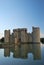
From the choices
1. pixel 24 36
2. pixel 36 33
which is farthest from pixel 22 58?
pixel 24 36

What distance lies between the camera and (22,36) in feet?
139

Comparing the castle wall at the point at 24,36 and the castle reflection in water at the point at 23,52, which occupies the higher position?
the castle wall at the point at 24,36

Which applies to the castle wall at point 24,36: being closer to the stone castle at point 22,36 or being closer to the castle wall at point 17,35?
the stone castle at point 22,36

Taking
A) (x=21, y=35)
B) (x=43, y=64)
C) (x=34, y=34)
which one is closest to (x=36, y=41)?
(x=34, y=34)

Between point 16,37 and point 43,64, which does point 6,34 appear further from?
point 43,64

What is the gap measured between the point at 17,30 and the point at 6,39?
3890 millimetres

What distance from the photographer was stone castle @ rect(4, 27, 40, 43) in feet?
132

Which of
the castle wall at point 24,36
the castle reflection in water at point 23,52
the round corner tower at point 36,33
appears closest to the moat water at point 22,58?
the castle reflection in water at point 23,52

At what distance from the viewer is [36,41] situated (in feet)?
133

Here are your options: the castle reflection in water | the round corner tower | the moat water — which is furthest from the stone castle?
the moat water

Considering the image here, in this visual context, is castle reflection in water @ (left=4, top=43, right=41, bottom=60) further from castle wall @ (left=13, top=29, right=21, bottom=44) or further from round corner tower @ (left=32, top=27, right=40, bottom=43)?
castle wall @ (left=13, top=29, right=21, bottom=44)

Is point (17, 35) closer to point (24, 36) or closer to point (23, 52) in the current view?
point (24, 36)

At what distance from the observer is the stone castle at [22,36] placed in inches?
1583

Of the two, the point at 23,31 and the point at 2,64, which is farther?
the point at 23,31
